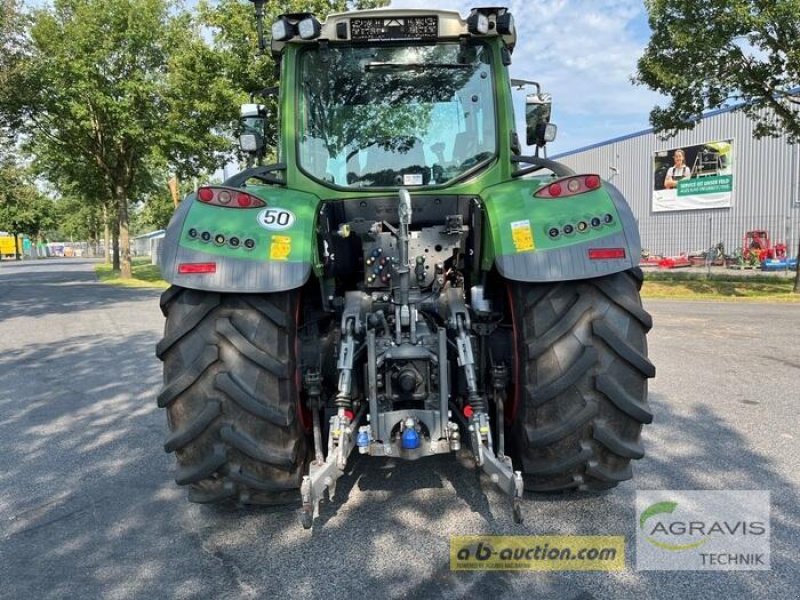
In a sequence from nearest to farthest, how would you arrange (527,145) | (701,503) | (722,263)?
(701,503), (527,145), (722,263)

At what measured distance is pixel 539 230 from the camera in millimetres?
2953

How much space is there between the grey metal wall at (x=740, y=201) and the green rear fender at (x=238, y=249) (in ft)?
77.1

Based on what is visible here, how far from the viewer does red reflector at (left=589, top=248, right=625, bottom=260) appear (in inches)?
114

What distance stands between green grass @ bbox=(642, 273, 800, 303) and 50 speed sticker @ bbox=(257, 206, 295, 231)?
1476 centimetres

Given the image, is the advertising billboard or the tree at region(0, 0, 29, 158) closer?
the tree at region(0, 0, 29, 158)

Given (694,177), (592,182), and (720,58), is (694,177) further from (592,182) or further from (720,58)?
(592,182)

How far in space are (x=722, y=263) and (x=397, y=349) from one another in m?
26.3

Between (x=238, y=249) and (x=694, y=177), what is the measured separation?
31959mm

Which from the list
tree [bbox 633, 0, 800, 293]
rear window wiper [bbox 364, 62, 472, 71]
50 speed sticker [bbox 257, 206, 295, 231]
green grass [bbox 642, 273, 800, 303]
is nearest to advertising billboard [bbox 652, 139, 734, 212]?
green grass [bbox 642, 273, 800, 303]

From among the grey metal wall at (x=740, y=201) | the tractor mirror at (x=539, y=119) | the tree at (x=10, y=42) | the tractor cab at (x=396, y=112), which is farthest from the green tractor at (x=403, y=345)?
the grey metal wall at (x=740, y=201)

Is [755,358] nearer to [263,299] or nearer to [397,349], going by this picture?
[397,349]

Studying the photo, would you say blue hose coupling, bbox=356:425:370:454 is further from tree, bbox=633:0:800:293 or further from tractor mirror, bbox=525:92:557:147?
tree, bbox=633:0:800:293

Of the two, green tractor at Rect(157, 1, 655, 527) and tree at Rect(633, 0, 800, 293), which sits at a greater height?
tree at Rect(633, 0, 800, 293)

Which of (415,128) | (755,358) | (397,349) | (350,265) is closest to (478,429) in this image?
(397,349)
